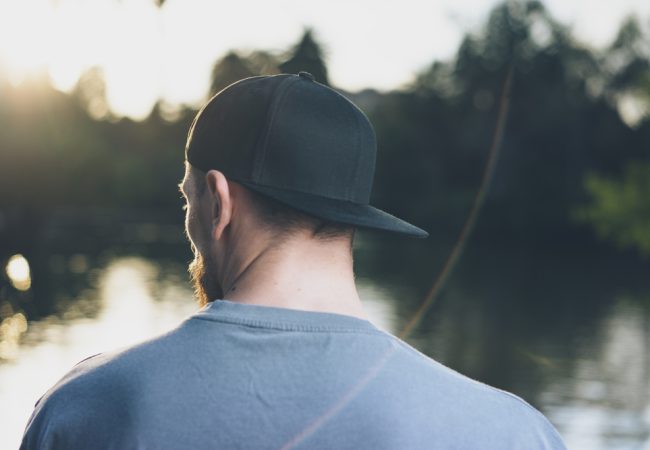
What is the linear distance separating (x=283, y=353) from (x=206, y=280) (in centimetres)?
28

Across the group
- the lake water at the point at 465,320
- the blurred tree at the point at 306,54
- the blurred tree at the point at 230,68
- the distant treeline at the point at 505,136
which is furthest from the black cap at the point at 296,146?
the blurred tree at the point at 230,68

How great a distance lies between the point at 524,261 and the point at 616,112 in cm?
980

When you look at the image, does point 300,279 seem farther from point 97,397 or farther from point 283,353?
point 97,397

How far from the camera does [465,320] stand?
25094 mm

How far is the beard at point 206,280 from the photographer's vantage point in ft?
4.91

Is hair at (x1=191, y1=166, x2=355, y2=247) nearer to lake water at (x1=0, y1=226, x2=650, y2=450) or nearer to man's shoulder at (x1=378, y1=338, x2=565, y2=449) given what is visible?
man's shoulder at (x1=378, y1=338, x2=565, y2=449)

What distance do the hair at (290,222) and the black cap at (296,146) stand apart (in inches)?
1.0

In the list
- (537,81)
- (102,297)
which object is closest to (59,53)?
(102,297)

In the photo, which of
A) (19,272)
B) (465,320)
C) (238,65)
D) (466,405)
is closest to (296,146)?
(466,405)

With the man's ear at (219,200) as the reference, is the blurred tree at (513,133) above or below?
below

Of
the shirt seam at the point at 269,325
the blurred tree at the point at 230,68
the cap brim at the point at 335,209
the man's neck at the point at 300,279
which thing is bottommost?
the blurred tree at the point at 230,68

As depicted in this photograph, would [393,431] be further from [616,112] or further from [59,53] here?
[616,112]

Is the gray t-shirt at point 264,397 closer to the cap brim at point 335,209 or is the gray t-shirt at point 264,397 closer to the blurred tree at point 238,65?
the cap brim at point 335,209

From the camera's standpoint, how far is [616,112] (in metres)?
50.9
